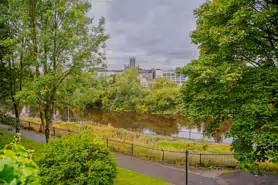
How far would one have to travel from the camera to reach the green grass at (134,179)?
8.22 meters

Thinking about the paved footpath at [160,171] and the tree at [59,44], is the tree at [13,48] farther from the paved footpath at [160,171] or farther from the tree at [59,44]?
the paved footpath at [160,171]

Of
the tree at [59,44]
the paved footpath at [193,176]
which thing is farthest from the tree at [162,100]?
the tree at [59,44]

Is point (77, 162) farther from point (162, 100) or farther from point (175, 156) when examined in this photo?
point (162, 100)

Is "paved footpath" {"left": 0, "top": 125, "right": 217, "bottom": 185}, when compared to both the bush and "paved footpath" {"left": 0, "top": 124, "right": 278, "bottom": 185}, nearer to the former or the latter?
"paved footpath" {"left": 0, "top": 124, "right": 278, "bottom": 185}

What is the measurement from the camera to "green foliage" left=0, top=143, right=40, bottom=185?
51.5 inches

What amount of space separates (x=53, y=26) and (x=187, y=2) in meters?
6.71

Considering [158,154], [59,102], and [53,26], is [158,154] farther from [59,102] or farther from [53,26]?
[53,26]

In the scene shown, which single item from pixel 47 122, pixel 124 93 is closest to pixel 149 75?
pixel 124 93

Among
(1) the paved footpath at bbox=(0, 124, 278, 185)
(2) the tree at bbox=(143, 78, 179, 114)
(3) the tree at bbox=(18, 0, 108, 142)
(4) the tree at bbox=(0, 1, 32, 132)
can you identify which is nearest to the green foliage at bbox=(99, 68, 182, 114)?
(2) the tree at bbox=(143, 78, 179, 114)

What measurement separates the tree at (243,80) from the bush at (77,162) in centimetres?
281

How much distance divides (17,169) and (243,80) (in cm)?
616

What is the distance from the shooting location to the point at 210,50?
7926 millimetres

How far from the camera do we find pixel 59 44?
27.5 ft

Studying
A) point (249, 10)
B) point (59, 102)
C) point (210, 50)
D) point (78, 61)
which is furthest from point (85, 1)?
point (249, 10)
